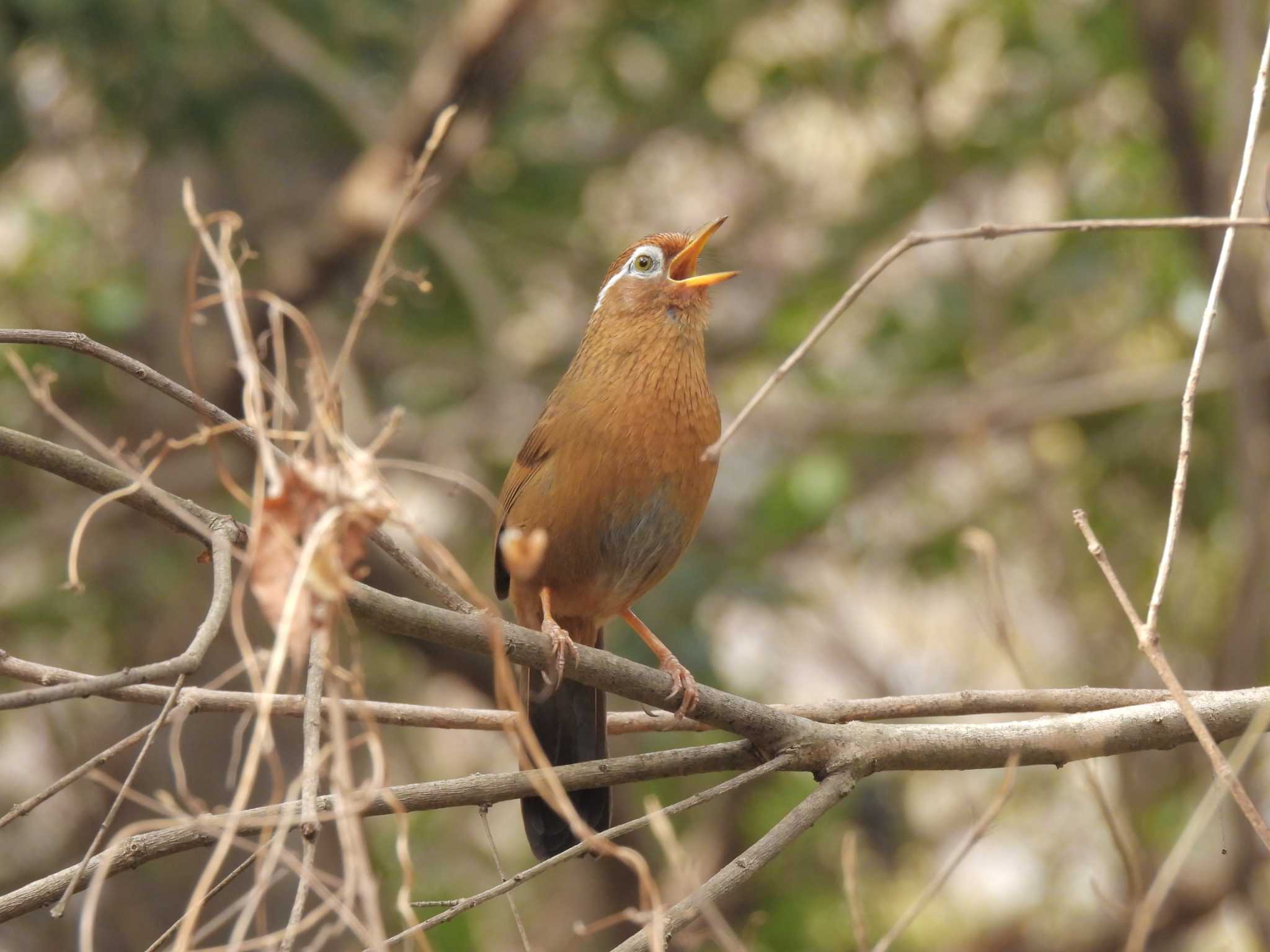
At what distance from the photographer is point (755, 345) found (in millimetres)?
8062

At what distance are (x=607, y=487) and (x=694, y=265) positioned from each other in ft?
3.39

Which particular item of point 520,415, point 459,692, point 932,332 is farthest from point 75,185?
point 932,332

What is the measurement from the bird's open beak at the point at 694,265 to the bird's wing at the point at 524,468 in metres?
0.59

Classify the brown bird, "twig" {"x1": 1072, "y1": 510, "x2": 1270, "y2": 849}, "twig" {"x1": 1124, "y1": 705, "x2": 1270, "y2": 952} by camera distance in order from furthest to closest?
the brown bird
"twig" {"x1": 1072, "y1": 510, "x2": 1270, "y2": 849}
"twig" {"x1": 1124, "y1": 705, "x2": 1270, "y2": 952}

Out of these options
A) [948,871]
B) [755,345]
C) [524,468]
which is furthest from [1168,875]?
[755,345]

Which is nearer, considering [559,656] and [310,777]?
[310,777]

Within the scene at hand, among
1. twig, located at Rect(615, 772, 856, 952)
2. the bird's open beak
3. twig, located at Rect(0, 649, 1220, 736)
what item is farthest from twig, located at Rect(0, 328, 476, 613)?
the bird's open beak

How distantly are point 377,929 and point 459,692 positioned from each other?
20.2ft

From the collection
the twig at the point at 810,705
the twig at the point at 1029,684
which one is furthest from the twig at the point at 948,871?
the twig at the point at 810,705

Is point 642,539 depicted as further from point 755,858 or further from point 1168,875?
point 1168,875

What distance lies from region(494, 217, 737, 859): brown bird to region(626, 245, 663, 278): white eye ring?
0.16 feet

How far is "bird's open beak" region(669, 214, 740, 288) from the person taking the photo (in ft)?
14.3

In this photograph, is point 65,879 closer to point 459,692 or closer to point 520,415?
point 520,415

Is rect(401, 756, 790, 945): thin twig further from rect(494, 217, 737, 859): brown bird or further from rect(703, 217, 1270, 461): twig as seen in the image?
rect(494, 217, 737, 859): brown bird
